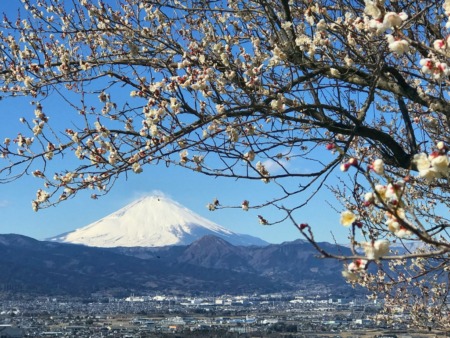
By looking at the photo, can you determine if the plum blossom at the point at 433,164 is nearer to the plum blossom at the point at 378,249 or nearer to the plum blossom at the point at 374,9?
the plum blossom at the point at 378,249

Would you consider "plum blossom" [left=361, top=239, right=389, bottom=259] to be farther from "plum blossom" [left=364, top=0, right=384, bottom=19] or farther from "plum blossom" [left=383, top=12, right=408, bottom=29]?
"plum blossom" [left=364, top=0, right=384, bottom=19]

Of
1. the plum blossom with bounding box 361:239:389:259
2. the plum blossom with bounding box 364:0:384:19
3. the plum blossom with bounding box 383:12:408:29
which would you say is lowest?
the plum blossom with bounding box 361:239:389:259

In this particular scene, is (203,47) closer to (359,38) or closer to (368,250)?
(359,38)

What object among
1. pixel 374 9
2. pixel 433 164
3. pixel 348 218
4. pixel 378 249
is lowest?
pixel 378 249

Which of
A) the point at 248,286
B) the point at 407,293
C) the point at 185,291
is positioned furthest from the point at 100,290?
the point at 407,293

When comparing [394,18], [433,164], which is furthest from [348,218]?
[394,18]

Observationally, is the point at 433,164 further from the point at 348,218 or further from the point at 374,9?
the point at 374,9

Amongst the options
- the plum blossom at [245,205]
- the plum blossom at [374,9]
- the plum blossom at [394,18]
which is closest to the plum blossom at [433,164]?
the plum blossom at [394,18]

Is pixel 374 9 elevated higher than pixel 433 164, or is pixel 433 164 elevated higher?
pixel 374 9

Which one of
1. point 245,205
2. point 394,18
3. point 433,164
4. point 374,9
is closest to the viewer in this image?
point 433,164

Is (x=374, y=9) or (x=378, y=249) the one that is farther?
(x=374, y=9)

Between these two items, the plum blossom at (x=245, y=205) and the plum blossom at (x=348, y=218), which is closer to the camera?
the plum blossom at (x=348, y=218)

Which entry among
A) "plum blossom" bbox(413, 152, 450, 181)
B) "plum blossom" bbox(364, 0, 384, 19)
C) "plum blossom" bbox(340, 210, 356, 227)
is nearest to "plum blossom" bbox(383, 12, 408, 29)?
"plum blossom" bbox(364, 0, 384, 19)
